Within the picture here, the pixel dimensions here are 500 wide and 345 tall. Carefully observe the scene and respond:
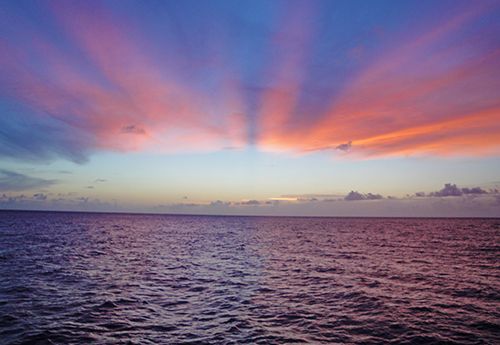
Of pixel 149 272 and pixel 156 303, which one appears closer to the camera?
pixel 156 303

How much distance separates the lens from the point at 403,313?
71.8ft

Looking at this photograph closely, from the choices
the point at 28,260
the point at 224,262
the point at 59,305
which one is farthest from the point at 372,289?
the point at 28,260

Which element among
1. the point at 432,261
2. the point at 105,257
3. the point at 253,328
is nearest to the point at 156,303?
the point at 253,328

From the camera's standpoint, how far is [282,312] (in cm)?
2156

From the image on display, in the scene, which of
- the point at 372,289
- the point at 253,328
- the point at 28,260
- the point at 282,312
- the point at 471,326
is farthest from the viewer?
the point at 28,260

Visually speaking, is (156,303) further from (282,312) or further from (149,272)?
(149,272)

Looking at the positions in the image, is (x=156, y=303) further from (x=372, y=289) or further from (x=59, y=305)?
(x=372, y=289)

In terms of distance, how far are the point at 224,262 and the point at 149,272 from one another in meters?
10.4

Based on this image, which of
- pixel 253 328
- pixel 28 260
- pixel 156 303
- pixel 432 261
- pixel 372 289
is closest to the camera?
pixel 253 328

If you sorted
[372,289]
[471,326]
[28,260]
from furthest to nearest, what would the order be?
[28,260] < [372,289] < [471,326]

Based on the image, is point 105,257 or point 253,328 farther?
point 105,257

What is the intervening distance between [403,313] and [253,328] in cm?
1016

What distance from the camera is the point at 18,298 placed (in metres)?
23.5

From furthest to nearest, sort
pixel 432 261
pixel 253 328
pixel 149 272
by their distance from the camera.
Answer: pixel 432 261 → pixel 149 272 → pixel 253 328
